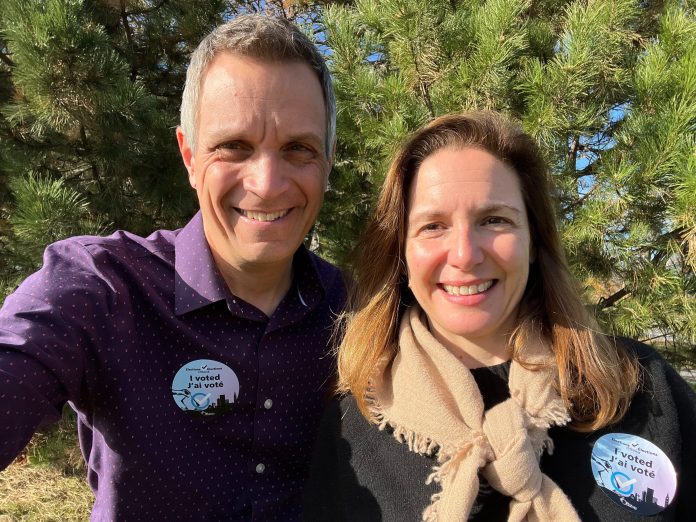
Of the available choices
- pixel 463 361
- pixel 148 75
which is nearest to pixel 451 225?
pixel 463 361

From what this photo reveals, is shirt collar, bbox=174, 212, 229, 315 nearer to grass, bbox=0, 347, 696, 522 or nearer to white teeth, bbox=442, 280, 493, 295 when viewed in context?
white teeth, bbox=442, 280, 493, 295

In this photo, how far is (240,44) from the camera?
167cm

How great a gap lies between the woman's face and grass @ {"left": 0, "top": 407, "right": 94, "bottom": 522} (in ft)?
7.88

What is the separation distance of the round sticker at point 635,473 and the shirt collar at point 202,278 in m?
0.96

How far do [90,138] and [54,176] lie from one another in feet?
0.83

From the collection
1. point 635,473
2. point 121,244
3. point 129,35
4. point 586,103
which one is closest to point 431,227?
point 635,473

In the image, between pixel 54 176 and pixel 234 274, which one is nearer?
pixel 234 274

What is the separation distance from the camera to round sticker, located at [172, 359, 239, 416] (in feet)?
5.18

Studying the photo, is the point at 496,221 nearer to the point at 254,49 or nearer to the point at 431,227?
the point at 431,227

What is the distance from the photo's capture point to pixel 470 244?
1.44 meters

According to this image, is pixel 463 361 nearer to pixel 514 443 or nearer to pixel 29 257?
pixel 514 443

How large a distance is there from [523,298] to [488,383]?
0.96 feet

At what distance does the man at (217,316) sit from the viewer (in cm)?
151

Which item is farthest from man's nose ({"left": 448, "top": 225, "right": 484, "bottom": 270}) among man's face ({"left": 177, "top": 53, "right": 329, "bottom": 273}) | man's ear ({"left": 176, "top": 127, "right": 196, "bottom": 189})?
man's ear ({"left": 176, "top": 127, "right": 196, "bottom": 189})
